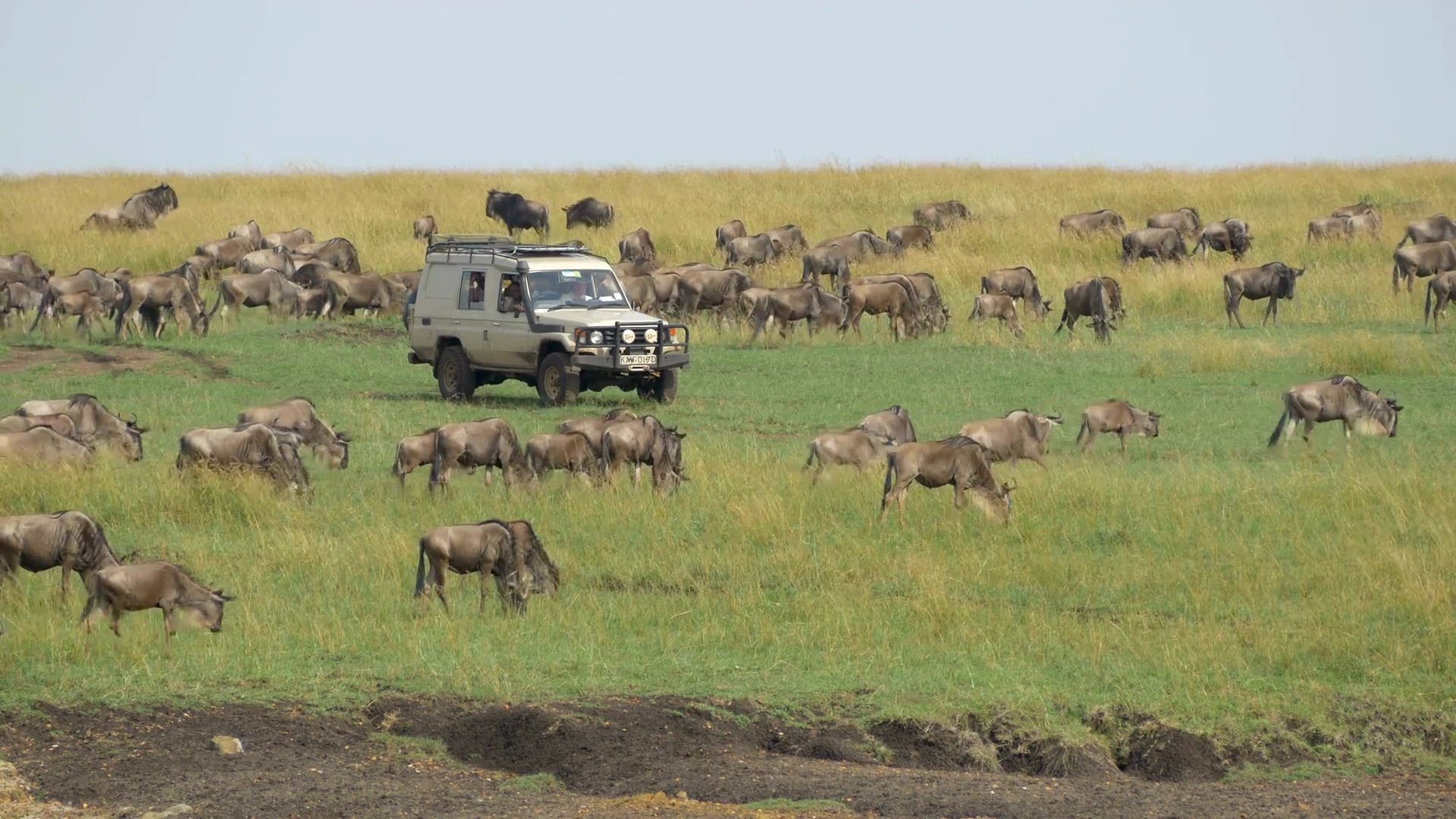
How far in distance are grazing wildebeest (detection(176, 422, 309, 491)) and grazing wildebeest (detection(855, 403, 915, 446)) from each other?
4.94 meters

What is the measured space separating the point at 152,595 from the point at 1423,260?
25.4m

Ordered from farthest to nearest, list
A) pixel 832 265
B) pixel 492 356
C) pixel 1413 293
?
pixel 832 265, pixel 1413 293, pixel 492 356

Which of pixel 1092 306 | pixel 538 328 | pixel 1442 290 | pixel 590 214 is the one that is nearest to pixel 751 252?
pixel 590 214

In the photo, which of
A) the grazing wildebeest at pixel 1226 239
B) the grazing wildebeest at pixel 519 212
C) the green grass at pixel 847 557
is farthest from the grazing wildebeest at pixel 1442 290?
the grazing wildebeest at pixel 519 212

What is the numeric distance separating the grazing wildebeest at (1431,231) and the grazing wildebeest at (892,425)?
22.2 meters

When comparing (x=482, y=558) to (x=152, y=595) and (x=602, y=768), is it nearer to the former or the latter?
(x=152, y=595)

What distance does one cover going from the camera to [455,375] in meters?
23.0

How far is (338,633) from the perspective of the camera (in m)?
11.3

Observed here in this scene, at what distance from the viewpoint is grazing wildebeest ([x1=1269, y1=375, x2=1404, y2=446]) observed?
18.5 metres

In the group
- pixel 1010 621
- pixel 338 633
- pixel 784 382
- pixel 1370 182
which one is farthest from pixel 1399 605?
pixel 1370 182

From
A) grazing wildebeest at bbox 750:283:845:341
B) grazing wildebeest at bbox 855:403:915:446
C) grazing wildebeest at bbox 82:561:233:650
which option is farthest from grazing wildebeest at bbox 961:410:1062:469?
grazing wildebeest at bbox 750:283:845:341

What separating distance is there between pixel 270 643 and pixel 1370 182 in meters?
39.1

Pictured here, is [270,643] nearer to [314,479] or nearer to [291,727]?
[291,727]

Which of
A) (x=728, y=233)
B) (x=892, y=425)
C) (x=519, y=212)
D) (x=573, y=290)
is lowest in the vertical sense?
(x=892, y=425)
